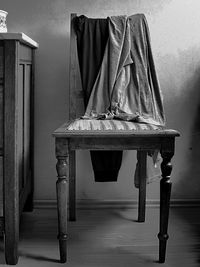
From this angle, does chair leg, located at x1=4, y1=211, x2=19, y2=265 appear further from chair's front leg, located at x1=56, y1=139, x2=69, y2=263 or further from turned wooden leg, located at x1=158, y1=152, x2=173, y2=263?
turned wooden leg, located at x1=158, y1=152, x2=173, y2=263

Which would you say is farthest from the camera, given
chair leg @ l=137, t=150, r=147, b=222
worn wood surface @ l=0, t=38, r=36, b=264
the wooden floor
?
chair leg @ l=137, t=150, r=147, b=222

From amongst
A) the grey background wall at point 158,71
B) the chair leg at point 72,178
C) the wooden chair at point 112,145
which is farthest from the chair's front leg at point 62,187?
the grey background wall at point 158,71

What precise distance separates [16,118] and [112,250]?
2.43 feet

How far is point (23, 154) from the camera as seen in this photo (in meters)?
2.36

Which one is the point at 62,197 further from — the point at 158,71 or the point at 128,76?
the point at 158,71

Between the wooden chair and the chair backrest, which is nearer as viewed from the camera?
the wooden chair

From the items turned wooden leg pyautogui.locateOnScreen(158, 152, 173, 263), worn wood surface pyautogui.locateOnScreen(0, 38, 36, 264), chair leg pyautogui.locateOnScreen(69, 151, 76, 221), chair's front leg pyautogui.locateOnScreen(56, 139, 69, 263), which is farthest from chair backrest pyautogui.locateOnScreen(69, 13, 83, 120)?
turned wooden leg pyautogui.locateOnScreen(158, 152, 173, 263)

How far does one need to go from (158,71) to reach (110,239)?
1020 mm

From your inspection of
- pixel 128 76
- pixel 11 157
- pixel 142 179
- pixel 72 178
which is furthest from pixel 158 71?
pixel 11 157

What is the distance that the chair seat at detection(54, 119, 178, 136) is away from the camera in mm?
1911

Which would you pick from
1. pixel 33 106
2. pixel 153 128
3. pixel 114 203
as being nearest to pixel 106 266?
pixel 153 128

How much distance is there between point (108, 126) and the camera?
6.67 ft

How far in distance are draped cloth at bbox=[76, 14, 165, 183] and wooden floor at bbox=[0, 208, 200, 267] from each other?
57cm

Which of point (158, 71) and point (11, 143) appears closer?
point (11, 143)
